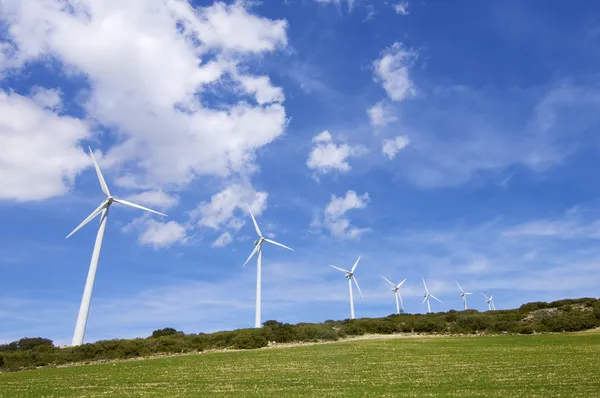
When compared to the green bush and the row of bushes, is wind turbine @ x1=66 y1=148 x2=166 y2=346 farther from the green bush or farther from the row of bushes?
the green bush

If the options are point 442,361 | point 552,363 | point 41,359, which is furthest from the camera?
point 41,359

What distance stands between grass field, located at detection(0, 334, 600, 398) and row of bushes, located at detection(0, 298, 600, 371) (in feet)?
46.3

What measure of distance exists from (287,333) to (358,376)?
3385 cm

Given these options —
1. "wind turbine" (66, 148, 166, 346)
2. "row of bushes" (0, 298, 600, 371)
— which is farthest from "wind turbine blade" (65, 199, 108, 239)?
"row of bushes" (0, 298, 600, 371)

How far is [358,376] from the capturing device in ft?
91.9

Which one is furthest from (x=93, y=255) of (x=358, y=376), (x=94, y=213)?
(x=358, y=376)

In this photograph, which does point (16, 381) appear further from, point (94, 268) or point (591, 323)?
point (591, 323)

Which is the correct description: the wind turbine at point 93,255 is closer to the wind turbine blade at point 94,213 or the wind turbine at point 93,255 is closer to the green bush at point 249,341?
the wind turbine blade at point 94,213

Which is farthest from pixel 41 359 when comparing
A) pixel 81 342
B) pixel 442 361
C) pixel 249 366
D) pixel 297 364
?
pixel 442 361

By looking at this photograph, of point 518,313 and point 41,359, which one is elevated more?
point 518,313

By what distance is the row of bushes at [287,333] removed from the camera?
51.1 metres

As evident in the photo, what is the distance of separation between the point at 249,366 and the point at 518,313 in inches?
2289

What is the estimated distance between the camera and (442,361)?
33906 mm

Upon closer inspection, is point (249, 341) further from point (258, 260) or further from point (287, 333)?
point (258, 260)
